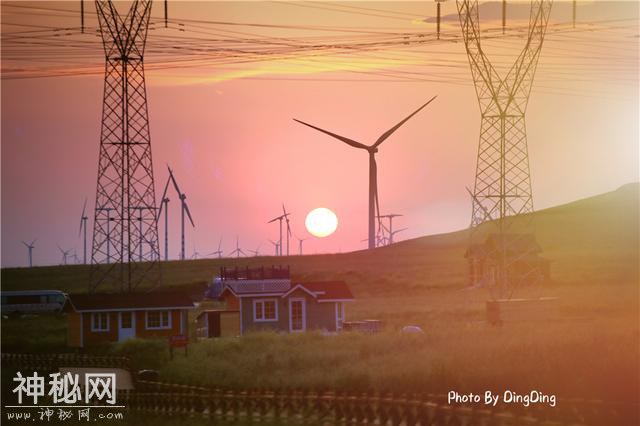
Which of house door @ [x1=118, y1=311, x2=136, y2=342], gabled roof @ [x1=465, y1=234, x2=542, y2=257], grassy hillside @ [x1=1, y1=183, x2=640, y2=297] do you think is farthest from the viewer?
grassy hillside @ [x1=1, y1=183, x2=640, y2=297]

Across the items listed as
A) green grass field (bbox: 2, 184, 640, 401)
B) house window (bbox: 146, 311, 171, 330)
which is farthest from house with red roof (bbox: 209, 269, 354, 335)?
house window (bbox: 146, 311, 171, 330)

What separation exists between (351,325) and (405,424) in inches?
1650

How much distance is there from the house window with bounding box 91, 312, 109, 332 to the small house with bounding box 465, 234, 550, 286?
3561cm

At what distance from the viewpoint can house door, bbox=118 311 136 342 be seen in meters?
77.8

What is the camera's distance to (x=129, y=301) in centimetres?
7756

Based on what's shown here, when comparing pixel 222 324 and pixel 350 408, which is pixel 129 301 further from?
pixel 350 408

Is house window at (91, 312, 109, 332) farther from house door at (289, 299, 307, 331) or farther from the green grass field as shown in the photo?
house door at (289, 299, 307, 331)

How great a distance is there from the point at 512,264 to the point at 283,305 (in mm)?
28980

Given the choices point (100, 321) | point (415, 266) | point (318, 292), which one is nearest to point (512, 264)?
point (318, 292)

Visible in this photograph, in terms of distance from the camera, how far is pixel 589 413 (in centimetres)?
3284

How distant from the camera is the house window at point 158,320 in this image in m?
77.9

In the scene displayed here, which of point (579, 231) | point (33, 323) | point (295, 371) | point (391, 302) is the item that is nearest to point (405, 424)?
point (295, 371)

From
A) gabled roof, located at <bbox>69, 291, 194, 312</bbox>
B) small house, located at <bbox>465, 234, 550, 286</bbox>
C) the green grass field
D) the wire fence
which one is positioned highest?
small house, located at <bbox>465, 234, 550, 286</bbox>

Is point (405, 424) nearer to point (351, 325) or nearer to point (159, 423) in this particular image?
point (159, 423)
